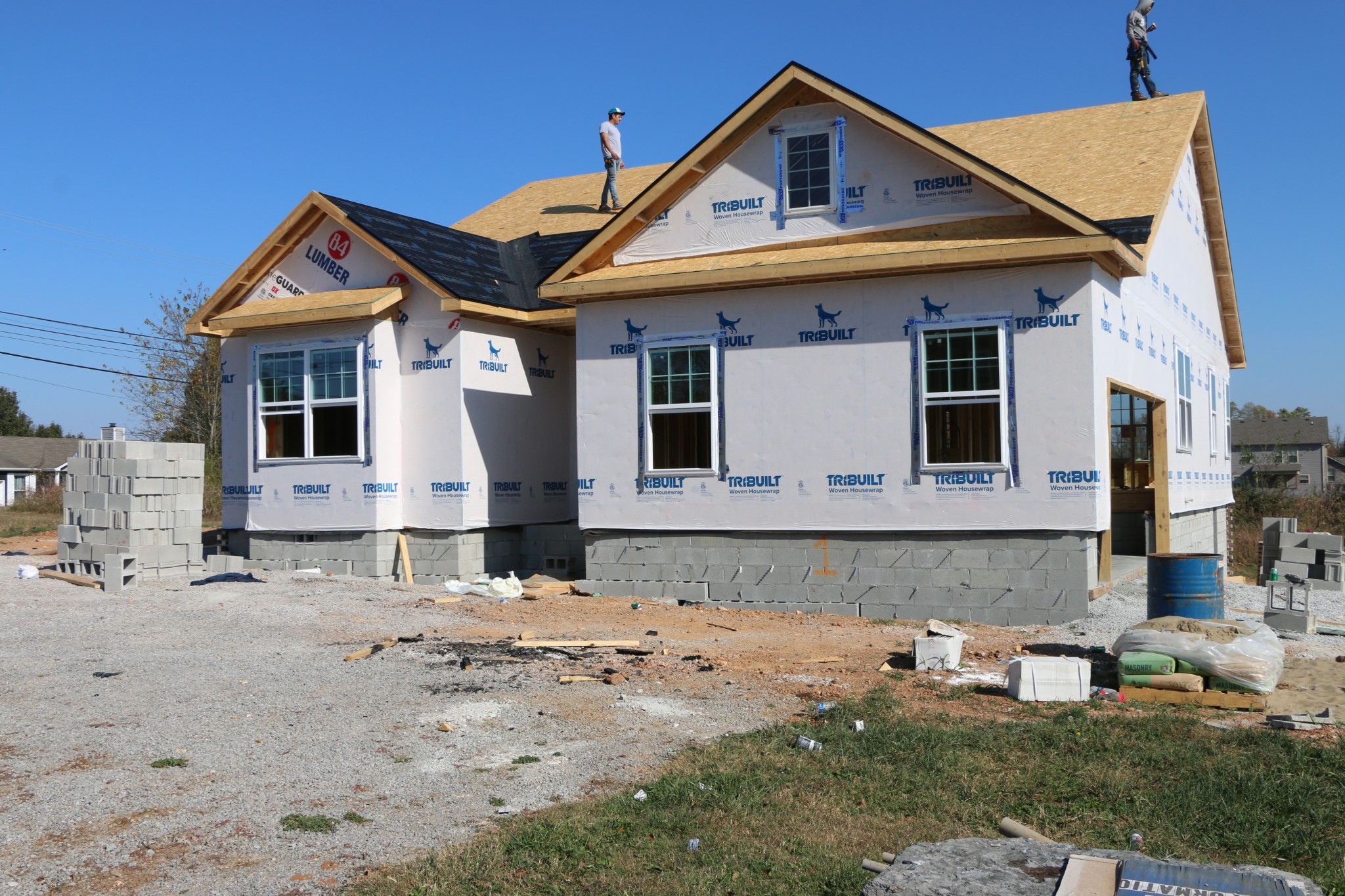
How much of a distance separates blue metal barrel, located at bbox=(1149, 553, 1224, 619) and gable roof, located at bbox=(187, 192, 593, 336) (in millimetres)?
9424

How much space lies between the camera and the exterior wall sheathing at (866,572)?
39.7 ft

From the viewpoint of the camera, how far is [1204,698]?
8008 mm

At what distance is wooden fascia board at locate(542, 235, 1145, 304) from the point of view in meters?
11.7

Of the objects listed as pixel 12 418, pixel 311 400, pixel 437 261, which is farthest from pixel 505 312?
pixel 12 418

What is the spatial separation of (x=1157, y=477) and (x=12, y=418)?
85866mm

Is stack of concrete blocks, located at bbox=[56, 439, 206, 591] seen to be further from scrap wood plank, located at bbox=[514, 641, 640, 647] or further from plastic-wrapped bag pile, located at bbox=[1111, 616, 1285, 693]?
plastic-wrapped bag pile, located at bbox=[1111, 616, 1285, 693]

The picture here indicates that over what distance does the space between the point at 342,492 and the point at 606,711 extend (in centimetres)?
939

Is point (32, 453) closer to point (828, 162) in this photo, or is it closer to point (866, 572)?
point (828, 162)

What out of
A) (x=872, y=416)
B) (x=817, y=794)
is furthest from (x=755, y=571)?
(x=817, y=794)

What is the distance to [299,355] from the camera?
54.1 feet

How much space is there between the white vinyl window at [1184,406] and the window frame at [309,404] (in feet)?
40.2

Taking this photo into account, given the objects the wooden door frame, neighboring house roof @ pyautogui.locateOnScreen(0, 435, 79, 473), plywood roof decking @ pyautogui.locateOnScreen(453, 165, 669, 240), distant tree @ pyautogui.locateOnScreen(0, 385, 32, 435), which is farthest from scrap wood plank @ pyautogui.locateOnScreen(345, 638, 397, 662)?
distant tree @ pyautogui.locateOnScreen(0, 385, 32, 435)

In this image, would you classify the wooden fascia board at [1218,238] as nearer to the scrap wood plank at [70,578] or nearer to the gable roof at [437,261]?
the gable roof at [437,261]

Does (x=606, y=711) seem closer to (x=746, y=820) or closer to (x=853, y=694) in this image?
(x=853, y=694)
